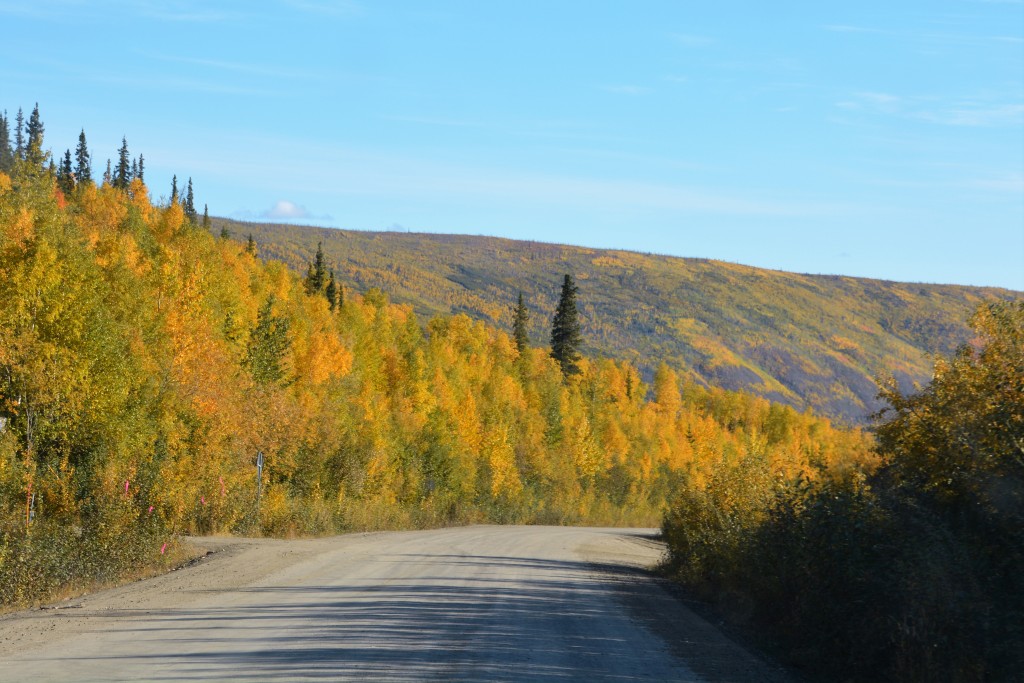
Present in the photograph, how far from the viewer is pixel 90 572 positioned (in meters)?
20.1

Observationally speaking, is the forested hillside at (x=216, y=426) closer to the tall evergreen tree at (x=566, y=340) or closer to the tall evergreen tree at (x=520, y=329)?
the tall evergreen tree at (x=566, y=340)

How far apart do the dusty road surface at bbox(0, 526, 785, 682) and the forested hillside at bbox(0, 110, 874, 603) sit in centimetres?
307

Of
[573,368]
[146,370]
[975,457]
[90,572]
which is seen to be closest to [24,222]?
[146,370]

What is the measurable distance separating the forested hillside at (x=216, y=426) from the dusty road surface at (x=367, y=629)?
10.1ft

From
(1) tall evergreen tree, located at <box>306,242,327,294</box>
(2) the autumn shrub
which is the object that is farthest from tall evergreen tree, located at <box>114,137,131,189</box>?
(2) the autumn shrub

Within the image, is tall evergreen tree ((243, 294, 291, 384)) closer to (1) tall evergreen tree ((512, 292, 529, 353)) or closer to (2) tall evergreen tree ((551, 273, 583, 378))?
(2) tall evergreen tree ((551, 273, 583, 378))

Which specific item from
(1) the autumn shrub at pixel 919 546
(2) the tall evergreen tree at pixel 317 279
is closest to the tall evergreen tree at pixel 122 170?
(2) the tall evergreen tree at pixel 317 279

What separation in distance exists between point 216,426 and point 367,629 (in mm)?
22862

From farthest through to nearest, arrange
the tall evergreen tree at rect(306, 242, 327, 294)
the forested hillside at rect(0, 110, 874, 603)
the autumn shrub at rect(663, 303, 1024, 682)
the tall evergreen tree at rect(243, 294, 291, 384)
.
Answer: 1. the tall evergreen tree at rect(306, 242, 327, 294)
2. the tall evergreen tree at rect(243, 294, 291, 384)
3. the forested hillside at rect(0, 110, 874, 603)
4. the autumn shrub at rect(663, 303, 1024, 682)

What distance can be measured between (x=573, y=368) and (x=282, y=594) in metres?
95.9

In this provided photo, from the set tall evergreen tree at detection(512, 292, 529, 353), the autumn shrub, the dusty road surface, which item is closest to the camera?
the autumn shrub

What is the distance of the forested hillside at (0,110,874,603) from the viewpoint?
79.6 feet

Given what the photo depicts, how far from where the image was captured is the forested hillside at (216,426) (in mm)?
24266

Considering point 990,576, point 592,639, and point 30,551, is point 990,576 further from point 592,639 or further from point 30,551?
point 30,551
